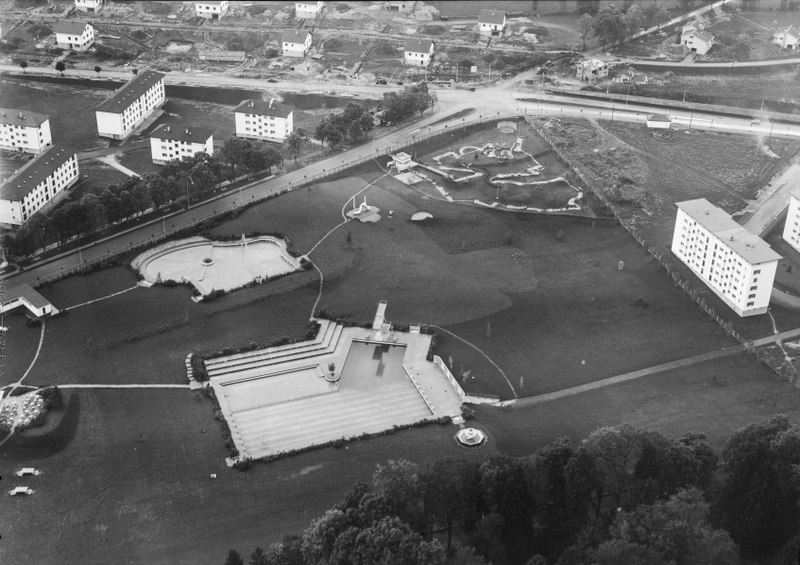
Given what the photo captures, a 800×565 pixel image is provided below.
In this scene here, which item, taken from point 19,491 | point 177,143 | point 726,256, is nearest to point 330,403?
point 19,491

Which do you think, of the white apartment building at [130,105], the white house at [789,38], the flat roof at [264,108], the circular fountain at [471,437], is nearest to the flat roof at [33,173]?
the white apartment building at [130,105]

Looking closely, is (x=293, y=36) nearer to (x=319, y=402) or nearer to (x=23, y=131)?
(x=23, y=131)

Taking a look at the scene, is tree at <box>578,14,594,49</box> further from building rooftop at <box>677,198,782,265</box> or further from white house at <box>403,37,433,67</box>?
building rooftop at <box>677,198,782,265</box>

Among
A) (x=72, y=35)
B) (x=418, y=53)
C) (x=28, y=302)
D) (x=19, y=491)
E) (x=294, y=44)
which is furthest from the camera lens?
(x=294, y=44)

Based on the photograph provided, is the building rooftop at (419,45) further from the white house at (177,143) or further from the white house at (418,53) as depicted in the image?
the white house at (177,143)

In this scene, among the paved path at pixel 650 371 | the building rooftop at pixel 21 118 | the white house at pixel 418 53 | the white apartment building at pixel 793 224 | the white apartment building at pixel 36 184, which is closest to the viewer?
the paved path at pixel 650 371
